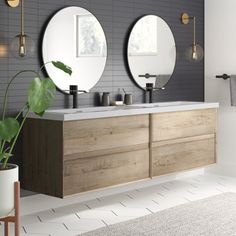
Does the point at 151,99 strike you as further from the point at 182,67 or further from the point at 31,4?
the point at 31,4

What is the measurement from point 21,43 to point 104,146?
3.72 feet

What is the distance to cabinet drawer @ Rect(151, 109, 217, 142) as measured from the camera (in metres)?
5.36

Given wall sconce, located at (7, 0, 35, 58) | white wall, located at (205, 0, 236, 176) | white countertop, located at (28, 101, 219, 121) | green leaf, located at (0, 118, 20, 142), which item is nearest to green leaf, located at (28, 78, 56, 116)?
green leaf, located at (0, 118, 20, 142)

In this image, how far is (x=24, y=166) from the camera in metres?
4.79

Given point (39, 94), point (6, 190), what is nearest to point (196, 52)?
point (39, 94)

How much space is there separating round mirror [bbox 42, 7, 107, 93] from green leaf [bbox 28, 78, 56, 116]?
1.42m

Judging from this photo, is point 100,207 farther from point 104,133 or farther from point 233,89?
point 233,89

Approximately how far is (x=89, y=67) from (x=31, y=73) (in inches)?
27.5

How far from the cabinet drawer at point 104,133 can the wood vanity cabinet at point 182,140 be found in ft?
0.61

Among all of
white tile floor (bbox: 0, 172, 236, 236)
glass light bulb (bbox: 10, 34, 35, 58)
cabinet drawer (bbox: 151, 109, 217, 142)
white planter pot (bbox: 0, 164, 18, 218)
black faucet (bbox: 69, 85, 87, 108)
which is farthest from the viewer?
cabinet drawer (bbox: 151, 109, 217, 142)

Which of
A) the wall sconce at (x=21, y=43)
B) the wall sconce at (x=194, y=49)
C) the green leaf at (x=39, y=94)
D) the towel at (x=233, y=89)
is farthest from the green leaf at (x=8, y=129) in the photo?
the towel at (x=233, y=89)

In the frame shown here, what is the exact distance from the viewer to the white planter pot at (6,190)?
3.44 meters

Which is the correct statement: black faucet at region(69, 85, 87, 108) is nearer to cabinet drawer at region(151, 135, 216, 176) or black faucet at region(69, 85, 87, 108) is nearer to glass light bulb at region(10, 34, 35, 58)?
glass light bulb at region(10, 34, 35, 58)

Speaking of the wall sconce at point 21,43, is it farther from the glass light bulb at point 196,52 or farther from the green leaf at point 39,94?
the glass light bulb at point 196,52
